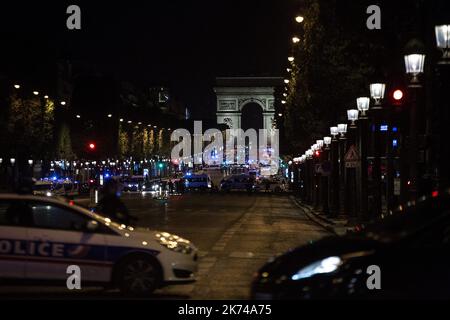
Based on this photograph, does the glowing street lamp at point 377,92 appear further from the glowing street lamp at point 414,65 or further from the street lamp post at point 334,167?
the street lamp post at point 334,167

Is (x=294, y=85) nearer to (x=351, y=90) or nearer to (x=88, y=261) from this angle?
(x=351, y=90)

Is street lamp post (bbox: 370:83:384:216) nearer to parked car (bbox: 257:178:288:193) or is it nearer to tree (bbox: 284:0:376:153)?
tree (bbox: 284:0:376:153)

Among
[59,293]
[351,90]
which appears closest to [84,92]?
[351,90]

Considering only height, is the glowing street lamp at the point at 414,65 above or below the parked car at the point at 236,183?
above

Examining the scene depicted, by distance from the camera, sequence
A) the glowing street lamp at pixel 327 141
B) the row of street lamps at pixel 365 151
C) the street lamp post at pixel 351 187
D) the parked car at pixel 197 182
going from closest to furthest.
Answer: the row of street lamps at pixel 365 151
the street lamp post at pixel 351 187
the glowing street lamp at pixel 327 141
the parked car at pixel 197 182

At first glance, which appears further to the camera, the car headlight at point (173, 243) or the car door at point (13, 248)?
the car headlight at point (173, 243)

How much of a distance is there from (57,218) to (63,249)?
569 millimetres

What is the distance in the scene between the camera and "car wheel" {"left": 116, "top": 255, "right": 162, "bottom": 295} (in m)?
12.7

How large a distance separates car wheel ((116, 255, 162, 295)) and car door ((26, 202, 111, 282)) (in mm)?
227

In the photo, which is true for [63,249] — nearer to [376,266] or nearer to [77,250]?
[77,250]

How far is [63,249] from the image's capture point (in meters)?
12.5

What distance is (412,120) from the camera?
67.7 ft

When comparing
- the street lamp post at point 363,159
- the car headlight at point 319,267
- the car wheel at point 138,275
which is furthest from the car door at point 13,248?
the street lamp post at point 363,159

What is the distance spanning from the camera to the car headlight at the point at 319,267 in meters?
8.55
